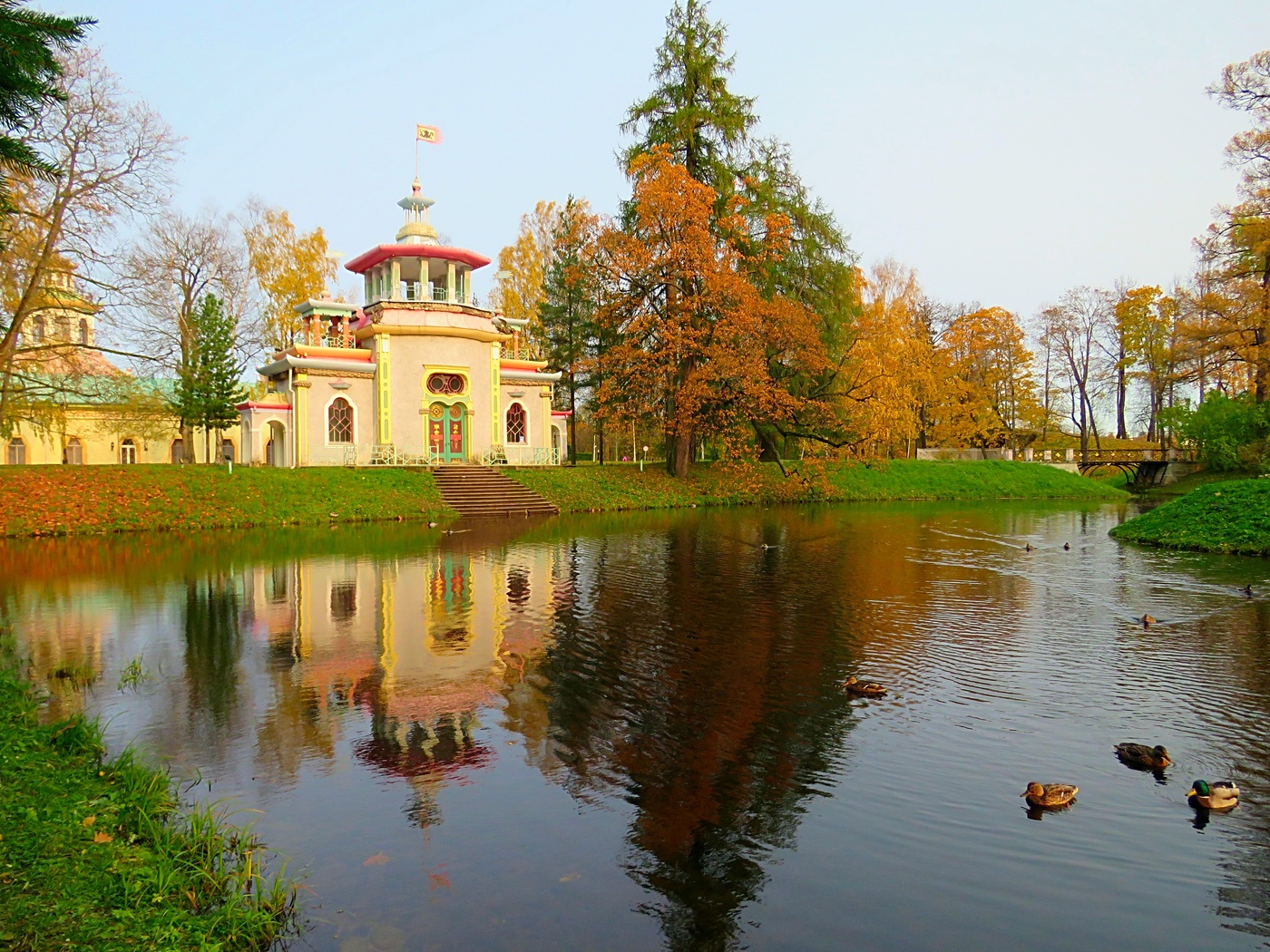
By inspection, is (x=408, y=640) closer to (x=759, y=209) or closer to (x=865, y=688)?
(x=865, y=688)

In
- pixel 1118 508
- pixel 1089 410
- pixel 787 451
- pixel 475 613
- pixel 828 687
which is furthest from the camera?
pixel 1089 410

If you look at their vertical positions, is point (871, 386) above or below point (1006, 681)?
above

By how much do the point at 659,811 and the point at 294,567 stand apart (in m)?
14.2

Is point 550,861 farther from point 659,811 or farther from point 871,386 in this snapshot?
point 871,386

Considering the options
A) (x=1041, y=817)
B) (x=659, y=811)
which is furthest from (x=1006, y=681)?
(x=659, y=811)

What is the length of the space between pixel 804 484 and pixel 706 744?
112 feet

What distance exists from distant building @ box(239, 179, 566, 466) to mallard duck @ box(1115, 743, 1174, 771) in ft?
105

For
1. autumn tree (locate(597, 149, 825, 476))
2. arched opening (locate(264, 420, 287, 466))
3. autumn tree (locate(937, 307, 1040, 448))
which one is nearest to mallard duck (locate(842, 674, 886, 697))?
autumn tree (locate(597, 149, 825, 476))

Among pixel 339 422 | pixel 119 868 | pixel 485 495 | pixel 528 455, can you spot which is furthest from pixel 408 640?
pixel 528 455

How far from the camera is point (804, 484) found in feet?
133

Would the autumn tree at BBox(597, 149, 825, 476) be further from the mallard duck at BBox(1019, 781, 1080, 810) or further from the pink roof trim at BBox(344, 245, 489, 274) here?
the mallard duck at BBox(1019, 781, 1080, 810)

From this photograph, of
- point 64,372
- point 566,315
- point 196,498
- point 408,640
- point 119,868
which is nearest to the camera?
point 119,868

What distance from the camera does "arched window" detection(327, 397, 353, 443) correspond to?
35.8 metres

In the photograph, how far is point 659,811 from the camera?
6.09 meters
